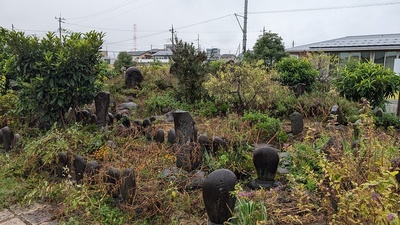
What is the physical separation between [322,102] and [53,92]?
193 inches

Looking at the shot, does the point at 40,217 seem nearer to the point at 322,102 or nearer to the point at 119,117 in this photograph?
the point at 119,117

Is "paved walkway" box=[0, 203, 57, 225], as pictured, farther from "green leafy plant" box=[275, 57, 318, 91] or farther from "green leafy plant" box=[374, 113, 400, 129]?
"green leafy plant" box=[275, 57, 318, 91]

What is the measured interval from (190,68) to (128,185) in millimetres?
4853

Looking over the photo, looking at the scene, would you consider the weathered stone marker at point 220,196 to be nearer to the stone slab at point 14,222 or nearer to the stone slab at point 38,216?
the stone slab at point 38,216

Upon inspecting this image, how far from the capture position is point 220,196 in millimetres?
2209

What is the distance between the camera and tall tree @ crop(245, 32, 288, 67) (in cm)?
1248

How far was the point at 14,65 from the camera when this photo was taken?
15.1 feet

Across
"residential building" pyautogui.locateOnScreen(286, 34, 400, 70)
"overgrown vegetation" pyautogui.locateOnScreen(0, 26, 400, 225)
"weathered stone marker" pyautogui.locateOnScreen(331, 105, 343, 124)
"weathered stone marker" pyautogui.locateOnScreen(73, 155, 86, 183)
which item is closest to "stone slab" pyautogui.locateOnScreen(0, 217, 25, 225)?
"overgrown vegetation" pyautogui.locateOnScreen(0, 26, 400, 225)

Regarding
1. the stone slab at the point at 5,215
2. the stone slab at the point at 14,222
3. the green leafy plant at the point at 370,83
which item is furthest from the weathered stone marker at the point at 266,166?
the green leafy plant at the point at 370,83

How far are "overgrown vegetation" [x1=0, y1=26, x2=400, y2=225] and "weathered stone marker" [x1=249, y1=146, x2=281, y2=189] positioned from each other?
0.49 ft

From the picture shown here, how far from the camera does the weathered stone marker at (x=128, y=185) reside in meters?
2.70

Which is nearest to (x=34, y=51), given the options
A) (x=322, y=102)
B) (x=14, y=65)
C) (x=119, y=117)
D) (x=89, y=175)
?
(x=14, y=65)

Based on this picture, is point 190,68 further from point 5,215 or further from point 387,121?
point 5,215

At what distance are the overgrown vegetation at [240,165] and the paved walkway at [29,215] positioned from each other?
0.09 metres
